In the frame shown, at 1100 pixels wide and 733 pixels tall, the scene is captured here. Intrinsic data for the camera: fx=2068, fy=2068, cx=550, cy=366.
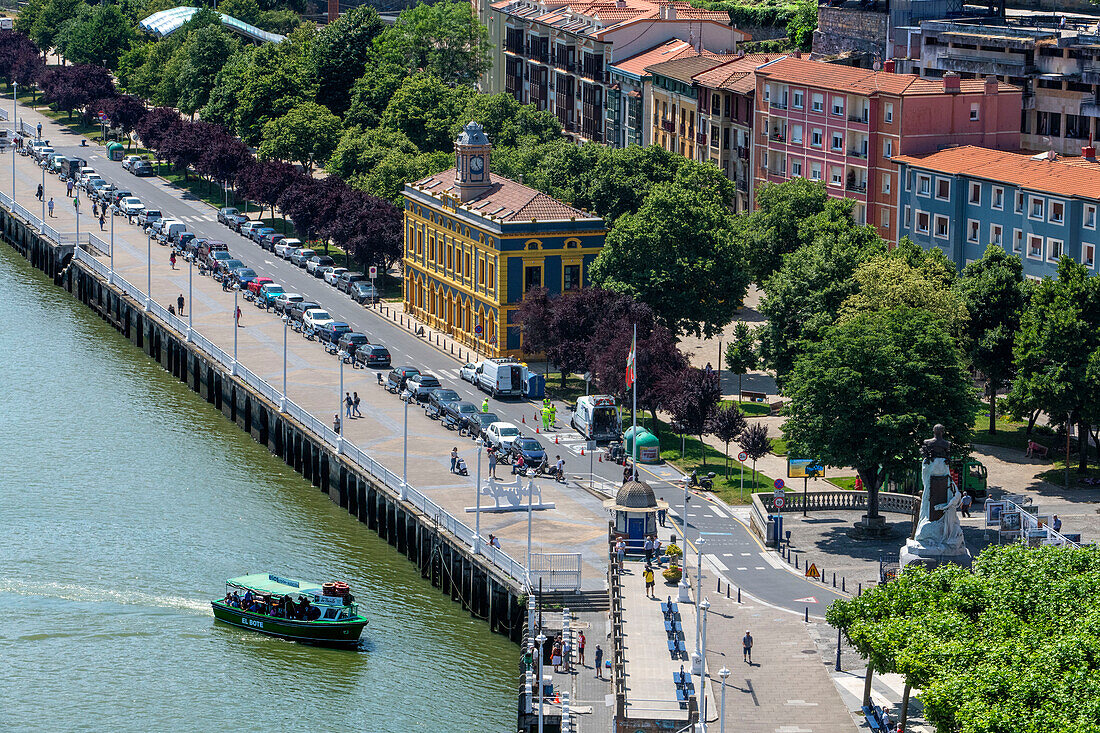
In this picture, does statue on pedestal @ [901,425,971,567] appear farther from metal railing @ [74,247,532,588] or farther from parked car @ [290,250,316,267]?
parked car @ [290,250,316,267]

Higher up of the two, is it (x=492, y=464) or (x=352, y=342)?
(x=352, y=342)

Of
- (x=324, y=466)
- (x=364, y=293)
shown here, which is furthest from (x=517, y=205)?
(x=324, y=466)

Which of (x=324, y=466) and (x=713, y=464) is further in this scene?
(x=713, y=464)

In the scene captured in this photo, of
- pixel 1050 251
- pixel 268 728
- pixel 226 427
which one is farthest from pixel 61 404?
pixel 1050 251

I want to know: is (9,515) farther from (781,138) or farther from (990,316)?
(781,138)

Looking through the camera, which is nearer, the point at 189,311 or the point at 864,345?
the point at 864,345

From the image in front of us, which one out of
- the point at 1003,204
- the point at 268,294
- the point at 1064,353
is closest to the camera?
the point at 1064,353

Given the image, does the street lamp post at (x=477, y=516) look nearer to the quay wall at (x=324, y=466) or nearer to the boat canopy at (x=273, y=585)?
the quay wall at (x=324, y=466)

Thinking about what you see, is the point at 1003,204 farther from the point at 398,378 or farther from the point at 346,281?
the point at 346,281
